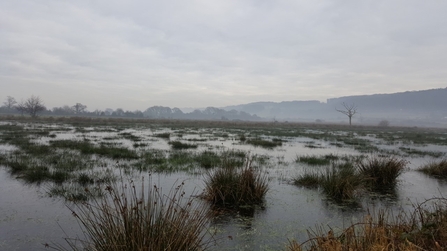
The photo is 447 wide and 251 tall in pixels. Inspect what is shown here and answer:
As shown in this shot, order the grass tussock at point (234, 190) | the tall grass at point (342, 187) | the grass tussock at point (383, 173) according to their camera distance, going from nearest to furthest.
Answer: the grass tussock at point (234, 190)
the tall grass at point (342, 187)
the grass tussock at point (383, 173)

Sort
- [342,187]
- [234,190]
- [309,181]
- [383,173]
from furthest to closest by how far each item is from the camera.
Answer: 1. [383,173]
2. [309,181]
3. [342,187]
4. [234,190]

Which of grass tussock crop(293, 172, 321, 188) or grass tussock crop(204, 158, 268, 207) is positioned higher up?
grass tussock crop(204, 158, 268, 207)

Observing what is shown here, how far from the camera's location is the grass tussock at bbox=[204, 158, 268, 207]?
749cm

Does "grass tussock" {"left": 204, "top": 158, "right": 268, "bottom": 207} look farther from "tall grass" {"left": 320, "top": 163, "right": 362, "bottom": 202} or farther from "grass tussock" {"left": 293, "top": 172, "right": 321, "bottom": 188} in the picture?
"grass tussock" {"left": 293, "top": 172, "right": 321, "bottom": 188}

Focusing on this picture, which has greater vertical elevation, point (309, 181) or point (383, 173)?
point (383, 173)

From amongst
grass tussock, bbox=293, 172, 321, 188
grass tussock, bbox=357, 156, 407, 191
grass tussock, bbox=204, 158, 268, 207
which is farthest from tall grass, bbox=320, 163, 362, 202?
grass tussock, bbox=204, 158, 268, 207

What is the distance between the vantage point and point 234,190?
7.60 m

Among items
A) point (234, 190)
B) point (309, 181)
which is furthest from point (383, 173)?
point (234, 190)

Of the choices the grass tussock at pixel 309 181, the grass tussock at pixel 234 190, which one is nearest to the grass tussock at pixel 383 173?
the grass tussock at pixel 309 181

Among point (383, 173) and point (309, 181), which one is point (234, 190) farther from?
point (383, 173)

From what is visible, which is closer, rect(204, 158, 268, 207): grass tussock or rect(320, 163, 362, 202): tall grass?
rect(204, 158, 268, 207): grass tussock

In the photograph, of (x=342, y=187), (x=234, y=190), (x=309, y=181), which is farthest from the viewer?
(x=309, y=181)

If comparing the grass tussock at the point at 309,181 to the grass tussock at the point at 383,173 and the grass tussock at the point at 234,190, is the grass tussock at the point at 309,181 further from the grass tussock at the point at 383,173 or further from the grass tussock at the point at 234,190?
the grass tussock at the point at 234,190

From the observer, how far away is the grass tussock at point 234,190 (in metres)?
7.49
